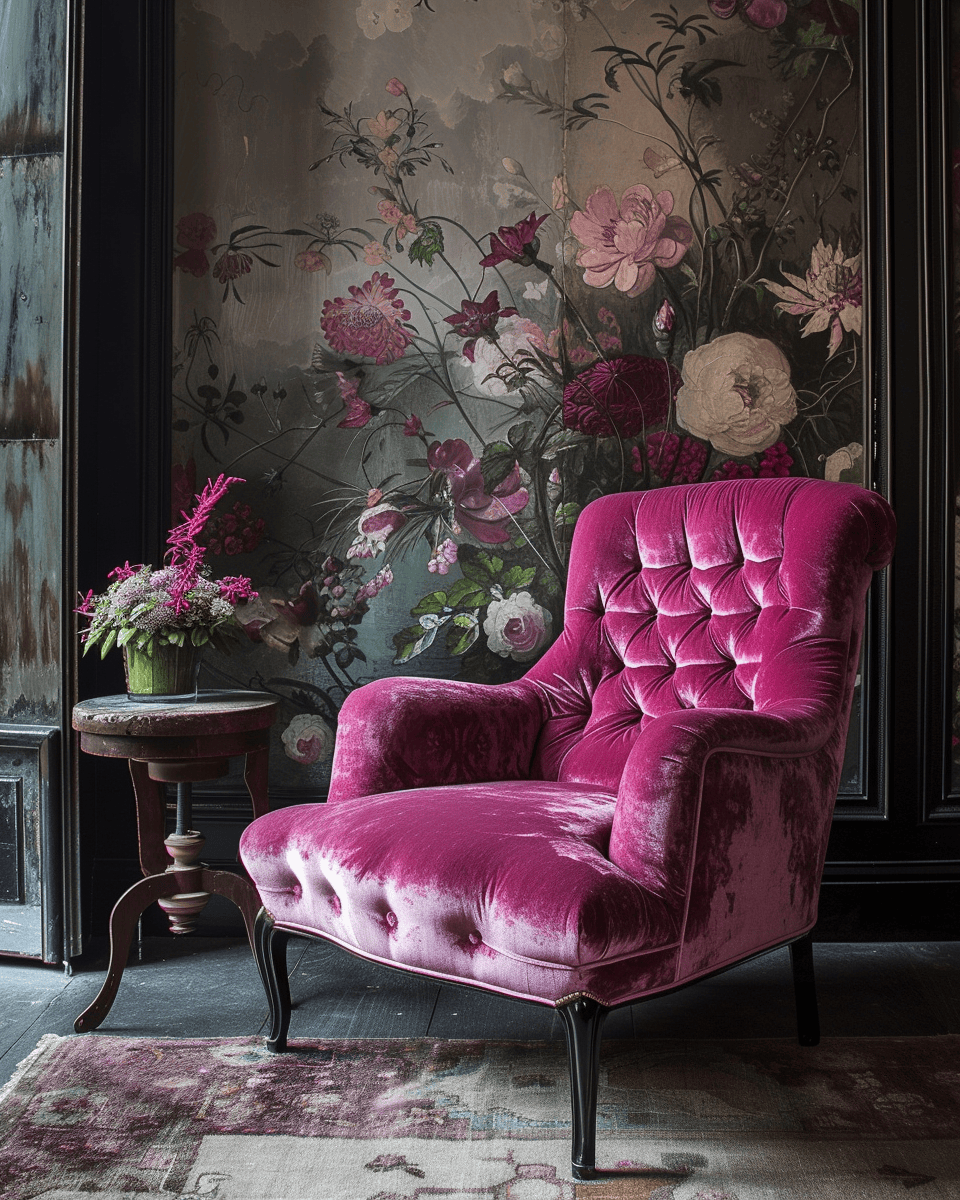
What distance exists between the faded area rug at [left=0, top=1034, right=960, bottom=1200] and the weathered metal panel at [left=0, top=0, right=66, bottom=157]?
6.05 ft

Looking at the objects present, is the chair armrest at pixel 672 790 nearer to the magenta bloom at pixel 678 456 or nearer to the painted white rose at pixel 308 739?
the magenta bloom at pixel 678 456

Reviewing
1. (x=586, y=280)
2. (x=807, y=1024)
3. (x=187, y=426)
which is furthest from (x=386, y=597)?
(x=807, y=1024)

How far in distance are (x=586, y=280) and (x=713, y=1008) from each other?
5.36 feet

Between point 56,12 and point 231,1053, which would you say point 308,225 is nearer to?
point 56,12

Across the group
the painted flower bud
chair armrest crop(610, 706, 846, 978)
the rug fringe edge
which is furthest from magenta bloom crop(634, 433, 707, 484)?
the rug fringe edge

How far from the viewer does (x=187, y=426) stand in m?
2.48

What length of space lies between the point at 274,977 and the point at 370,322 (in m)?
1.50

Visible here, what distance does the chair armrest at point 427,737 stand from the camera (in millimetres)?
1792

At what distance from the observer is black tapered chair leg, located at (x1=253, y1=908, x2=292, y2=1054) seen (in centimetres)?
173

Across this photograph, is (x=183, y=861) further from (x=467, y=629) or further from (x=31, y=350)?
(x=31, y=350)

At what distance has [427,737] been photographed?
6.03ft

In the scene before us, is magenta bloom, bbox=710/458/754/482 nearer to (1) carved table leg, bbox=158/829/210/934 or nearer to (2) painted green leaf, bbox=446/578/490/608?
(2) painted green leaf, bbox=446/578/490/608

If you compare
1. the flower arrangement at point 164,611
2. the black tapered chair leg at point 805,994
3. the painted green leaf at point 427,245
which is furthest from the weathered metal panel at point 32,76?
the black tapered chair leg at point 805,994

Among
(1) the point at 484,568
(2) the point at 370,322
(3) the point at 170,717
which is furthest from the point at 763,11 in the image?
(3) the point at 170,717
